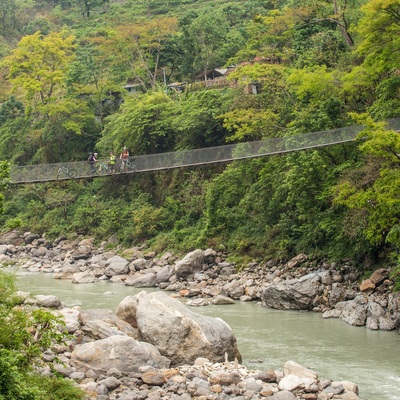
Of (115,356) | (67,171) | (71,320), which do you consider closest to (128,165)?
(67,171)

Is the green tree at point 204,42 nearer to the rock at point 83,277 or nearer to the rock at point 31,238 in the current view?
the rock at point 31,238

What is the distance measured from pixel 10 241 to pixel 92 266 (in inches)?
287

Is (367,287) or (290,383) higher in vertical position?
(367,287)

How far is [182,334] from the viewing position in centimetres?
1168

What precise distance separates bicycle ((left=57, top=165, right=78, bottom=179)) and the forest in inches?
116

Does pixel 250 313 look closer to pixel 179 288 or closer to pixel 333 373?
pixel 179 288

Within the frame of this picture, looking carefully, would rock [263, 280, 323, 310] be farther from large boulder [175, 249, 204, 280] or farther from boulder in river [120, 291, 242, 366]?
boulder in river [120, 291, 242, 366]

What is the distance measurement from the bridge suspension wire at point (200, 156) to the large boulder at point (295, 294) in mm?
3170

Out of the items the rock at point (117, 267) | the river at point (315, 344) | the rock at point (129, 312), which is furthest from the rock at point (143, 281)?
the rock at point (129, 312)

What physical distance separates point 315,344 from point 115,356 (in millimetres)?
4302

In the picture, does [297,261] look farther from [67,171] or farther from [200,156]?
[67,171]

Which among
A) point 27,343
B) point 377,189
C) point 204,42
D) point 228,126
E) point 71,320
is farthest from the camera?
point 204,42

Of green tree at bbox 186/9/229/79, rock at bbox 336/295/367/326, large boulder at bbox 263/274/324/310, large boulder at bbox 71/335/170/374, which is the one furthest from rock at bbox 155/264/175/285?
green tree at bbox 186/9/229/79

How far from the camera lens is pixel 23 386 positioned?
8109 millimetres
